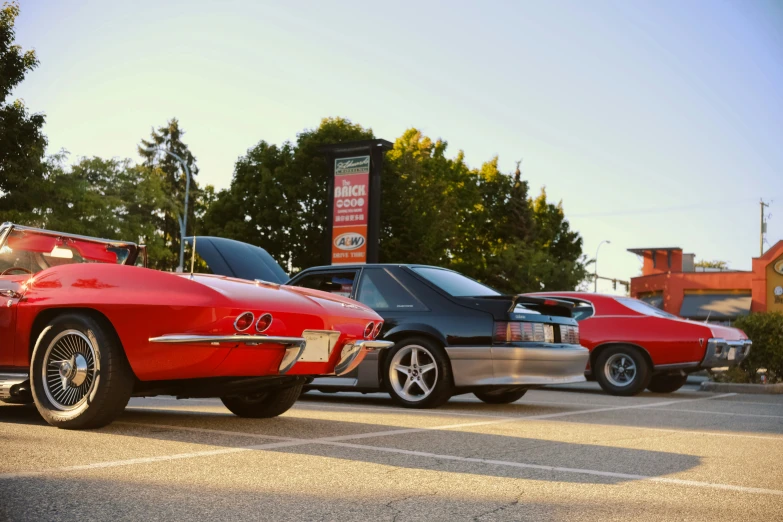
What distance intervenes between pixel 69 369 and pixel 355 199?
22.0 meters

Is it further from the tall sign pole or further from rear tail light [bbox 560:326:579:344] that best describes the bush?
the tall sign pole

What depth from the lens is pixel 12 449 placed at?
4.71m

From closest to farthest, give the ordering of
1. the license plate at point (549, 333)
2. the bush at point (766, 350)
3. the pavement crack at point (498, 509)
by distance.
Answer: the pavement crack at point (498, 509) < the license plate at point (549, 333) < the bush at point (766, 350)

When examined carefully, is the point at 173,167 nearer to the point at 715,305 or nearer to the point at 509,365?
the point at 715,305

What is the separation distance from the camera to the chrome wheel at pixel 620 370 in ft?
40.8

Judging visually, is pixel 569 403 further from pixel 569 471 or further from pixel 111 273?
pixel 111 273

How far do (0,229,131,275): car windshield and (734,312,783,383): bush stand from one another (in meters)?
12.5

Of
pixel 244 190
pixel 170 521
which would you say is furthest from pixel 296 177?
pixel 170 521

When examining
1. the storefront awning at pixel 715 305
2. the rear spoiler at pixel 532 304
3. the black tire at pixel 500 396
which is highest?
the storefront awning at pixel 715 305

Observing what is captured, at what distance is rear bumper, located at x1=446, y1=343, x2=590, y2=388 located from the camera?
825 centimetres

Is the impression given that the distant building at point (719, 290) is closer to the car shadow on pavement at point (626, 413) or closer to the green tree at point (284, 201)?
the green tree at point (284, 201)

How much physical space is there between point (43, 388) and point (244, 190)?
37859mm

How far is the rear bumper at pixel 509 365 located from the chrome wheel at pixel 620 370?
4.27 m

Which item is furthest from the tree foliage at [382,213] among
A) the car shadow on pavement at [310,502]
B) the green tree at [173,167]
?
the car shadow on pavement at [310,502]
